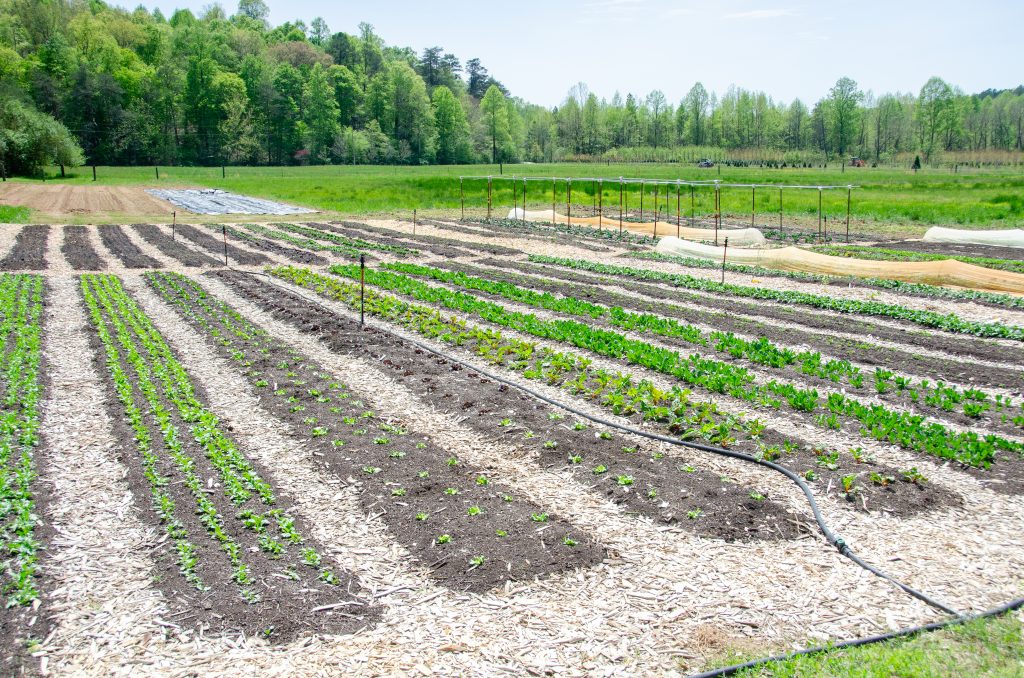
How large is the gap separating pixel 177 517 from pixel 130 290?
14.2 m

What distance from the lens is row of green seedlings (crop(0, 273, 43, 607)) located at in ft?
20.7

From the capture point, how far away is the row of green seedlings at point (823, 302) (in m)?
14.7

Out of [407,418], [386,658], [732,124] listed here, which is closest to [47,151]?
[407,418]

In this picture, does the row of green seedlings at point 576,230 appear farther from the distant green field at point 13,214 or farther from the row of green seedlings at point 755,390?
the distant green field at point 13,214

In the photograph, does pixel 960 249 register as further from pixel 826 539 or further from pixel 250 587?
pixel 250 587

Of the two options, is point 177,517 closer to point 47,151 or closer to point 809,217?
point 809,217

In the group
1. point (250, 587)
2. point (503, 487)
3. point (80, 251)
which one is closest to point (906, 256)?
point (503, 487)

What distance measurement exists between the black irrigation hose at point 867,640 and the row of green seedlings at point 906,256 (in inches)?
751

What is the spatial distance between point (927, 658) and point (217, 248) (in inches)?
1054

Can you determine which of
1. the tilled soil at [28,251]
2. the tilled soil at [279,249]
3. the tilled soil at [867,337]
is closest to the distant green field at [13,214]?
the tilled soil at [28,251]

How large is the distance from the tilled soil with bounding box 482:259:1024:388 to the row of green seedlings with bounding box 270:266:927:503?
13.1 ft

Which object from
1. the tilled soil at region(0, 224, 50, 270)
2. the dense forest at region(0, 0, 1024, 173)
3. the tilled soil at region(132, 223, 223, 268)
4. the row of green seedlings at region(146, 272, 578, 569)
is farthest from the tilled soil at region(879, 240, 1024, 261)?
the dense forest at region(0, 0, 1024, 173)

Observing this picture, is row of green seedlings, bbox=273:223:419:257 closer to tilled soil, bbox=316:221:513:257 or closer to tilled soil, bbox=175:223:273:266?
tilled soil, bbox=316:221:513:257

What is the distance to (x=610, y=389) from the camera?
36.2 ft
